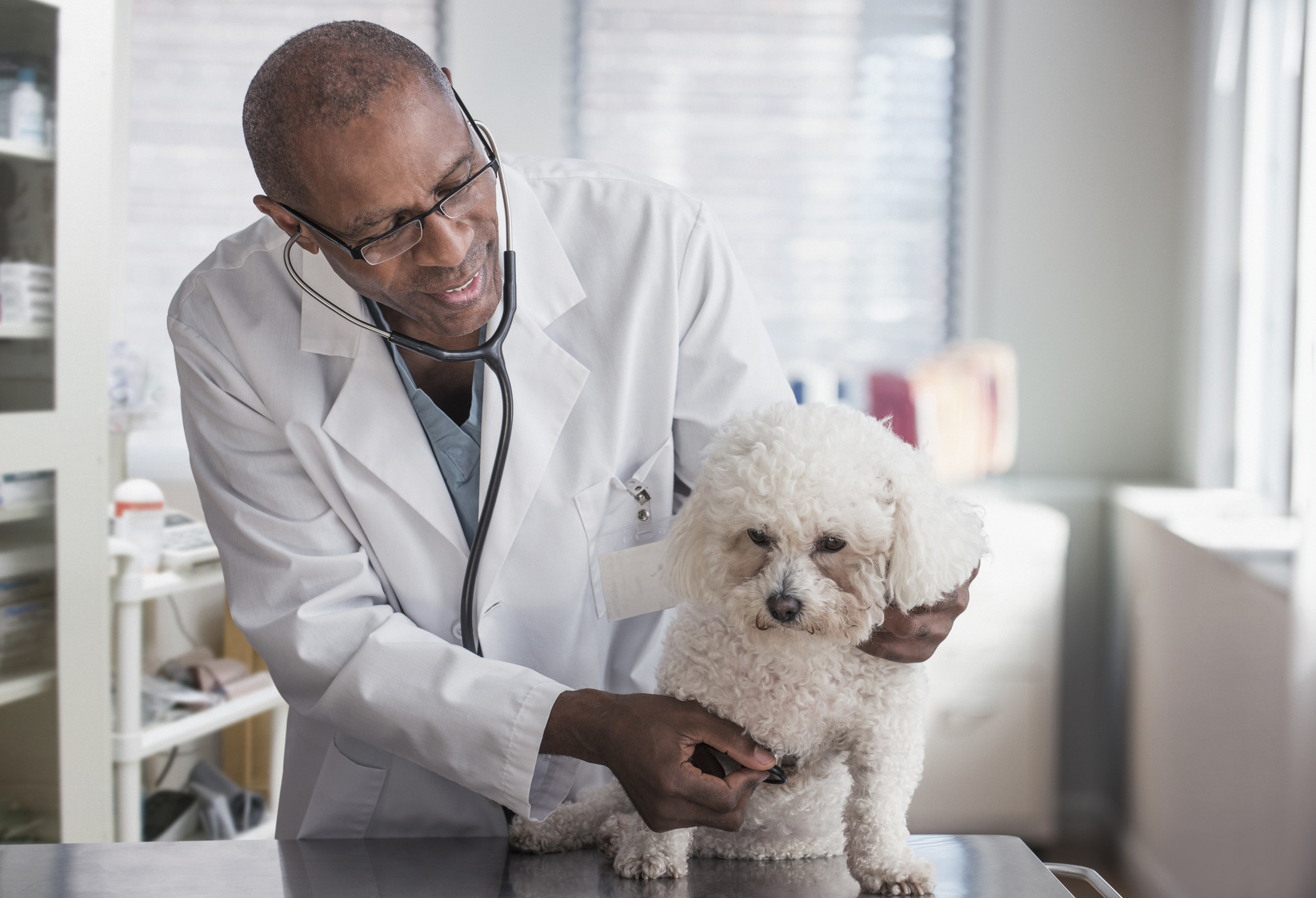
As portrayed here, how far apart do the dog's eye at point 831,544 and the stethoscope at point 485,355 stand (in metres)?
0.34

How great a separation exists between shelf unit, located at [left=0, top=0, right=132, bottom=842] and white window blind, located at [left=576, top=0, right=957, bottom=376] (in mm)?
1449

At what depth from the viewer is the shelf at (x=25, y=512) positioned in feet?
6.48

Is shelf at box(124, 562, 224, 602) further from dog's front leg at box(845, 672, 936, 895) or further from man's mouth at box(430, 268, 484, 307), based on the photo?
dog's front leg at box(845, 672, 936, 895)

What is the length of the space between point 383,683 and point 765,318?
7.67ft

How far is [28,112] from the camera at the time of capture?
197 centimetres

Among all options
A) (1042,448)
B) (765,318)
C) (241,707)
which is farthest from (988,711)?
(241,707)

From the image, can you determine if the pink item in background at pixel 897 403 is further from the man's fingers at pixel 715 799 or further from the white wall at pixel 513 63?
the man's fingers at pixel 715 799

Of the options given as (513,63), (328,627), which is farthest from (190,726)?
(513,63)

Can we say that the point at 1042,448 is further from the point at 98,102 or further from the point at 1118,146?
the point at 98,102

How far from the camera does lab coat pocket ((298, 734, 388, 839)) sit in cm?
109

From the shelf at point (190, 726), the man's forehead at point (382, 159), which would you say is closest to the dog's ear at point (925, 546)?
the man's forehead at point (382, 159)

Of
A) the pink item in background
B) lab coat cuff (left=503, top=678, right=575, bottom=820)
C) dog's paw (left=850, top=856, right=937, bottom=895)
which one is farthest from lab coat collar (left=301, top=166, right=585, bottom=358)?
the pink item in background

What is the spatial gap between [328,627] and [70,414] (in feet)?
4.48

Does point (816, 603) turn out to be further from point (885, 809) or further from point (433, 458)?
point (433, 458)
